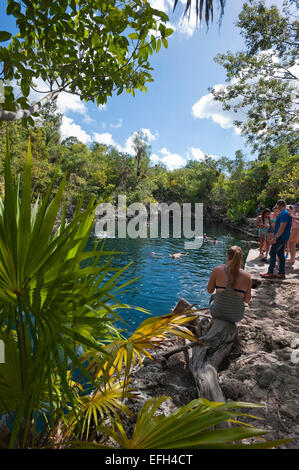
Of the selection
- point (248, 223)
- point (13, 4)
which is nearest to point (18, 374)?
point (13, 4)

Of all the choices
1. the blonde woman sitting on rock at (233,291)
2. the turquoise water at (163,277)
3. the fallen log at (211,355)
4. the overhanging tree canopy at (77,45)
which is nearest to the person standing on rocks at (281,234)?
the turquoise water at (163,277)

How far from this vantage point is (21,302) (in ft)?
3.51

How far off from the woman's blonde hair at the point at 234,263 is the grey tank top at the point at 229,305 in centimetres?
6

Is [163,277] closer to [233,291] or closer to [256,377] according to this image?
[233,291]

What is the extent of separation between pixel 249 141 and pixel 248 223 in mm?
19326

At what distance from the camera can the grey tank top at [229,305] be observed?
308 centimetres

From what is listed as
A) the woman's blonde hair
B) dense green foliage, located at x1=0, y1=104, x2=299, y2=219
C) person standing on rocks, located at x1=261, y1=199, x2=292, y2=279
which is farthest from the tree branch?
dense green foliage, located at x1=0, y1=104, x2=299, y2=219

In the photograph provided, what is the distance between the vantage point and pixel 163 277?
10.7 m

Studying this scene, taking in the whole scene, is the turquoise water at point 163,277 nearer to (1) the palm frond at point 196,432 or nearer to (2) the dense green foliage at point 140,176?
(1) the palm frond at point 196,432

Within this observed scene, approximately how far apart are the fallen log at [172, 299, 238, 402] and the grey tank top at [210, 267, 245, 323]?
10 centimetres

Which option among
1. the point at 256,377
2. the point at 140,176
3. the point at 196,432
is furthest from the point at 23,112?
the point at 140,176

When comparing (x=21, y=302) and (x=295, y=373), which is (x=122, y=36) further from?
(x=295, y=373)

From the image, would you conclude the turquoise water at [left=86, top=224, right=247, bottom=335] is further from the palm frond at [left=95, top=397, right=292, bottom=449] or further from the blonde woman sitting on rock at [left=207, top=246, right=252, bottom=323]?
the palm frond at [left=95, top=397, right=292, bottom=449]

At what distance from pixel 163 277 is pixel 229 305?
766 centimetres
